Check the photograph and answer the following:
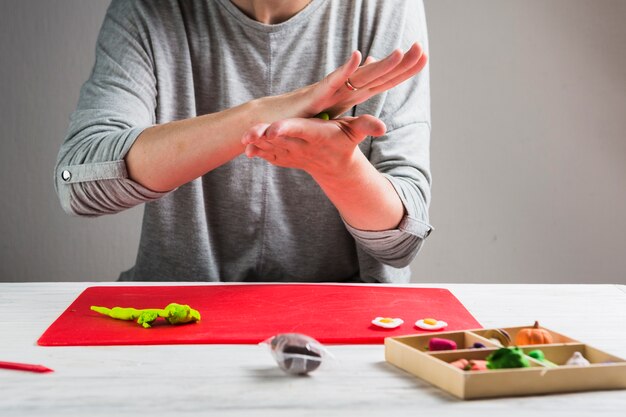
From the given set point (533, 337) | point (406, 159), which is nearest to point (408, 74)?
point (406, 159)

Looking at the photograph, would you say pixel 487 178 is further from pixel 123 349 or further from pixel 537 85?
pixel 123 349

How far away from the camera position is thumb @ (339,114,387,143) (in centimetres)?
96

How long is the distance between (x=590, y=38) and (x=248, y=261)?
133cm

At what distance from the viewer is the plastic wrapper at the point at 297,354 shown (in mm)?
709

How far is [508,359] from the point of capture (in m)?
0.66

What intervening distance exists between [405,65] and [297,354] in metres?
0.45

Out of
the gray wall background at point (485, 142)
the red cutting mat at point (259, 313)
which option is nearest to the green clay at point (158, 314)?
the red cutting mat at point (259, 313)

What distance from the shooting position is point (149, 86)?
1356 mm

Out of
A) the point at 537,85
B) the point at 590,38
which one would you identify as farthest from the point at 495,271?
the point at 590,38

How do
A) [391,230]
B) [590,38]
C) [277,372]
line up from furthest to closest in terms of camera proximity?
1. [590,38]
2. [391,230]
3. [277,372]

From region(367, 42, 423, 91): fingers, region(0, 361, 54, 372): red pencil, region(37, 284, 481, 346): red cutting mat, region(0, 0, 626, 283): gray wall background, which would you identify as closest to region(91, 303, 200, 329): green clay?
region(37, 284, 481, 346): red cutting mat

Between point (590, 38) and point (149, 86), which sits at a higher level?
point (590, 38)

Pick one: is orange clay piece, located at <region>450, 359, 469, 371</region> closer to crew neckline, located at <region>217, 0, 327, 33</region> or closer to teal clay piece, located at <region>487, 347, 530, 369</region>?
teal clay piece, located at <region>487, 347, 530, 369</region>

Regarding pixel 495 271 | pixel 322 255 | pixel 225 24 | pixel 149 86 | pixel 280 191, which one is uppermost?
pixel 225 24
